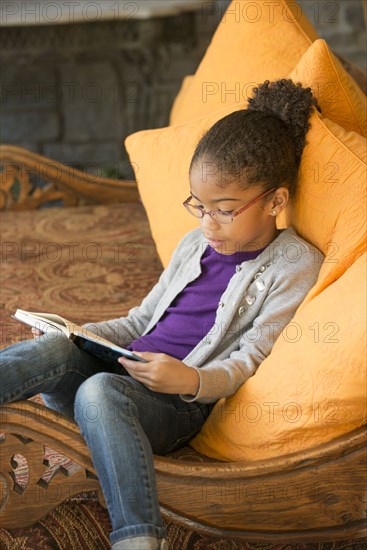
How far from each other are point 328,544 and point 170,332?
43 centimetres

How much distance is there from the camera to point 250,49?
2002 millimetres

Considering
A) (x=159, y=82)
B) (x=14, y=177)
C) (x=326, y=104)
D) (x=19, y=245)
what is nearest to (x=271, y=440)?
(x=326, y=104)

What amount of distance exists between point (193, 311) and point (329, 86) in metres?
0.47

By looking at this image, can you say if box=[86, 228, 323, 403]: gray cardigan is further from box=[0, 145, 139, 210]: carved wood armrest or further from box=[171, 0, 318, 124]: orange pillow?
box=[0, 145, 139, 210]: carved wood armrest

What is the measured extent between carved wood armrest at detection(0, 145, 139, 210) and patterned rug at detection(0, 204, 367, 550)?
0.06 metres

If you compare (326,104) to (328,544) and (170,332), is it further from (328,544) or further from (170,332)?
(328,544)

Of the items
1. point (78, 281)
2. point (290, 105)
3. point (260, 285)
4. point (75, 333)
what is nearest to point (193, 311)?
point (260, 285)

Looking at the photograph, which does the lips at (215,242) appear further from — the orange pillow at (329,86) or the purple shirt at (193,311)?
the orange pillow at (329,86)

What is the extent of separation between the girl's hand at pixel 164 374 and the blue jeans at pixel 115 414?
0.12 ft

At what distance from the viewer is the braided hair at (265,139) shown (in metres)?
1.47

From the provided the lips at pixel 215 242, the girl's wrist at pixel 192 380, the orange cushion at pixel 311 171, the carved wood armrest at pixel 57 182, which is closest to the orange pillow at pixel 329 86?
the orange cushion at pixel 311 171

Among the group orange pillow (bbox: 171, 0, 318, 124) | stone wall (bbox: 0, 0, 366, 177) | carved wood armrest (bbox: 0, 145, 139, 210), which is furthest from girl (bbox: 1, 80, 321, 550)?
stone wall (bbox: 0, 0, 366, 177)

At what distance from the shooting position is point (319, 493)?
1.38m

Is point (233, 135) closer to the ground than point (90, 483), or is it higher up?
higher up
